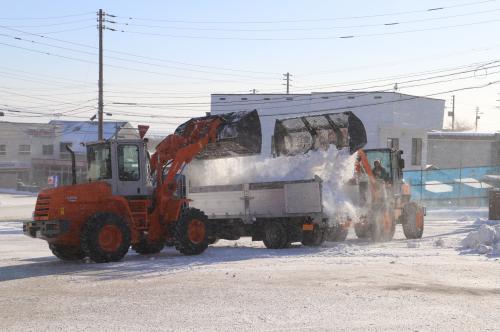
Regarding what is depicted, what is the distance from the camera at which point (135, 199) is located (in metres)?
14.8

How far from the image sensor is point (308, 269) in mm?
12477

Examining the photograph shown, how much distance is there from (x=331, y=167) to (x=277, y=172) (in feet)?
4.83

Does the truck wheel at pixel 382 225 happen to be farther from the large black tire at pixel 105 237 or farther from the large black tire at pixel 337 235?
the large black tire at pixel 105 237

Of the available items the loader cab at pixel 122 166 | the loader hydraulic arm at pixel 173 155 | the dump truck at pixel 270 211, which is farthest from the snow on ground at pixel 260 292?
the loader cab at pixel 122 166

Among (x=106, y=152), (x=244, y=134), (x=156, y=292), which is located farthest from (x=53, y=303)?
(x=244, y=134)

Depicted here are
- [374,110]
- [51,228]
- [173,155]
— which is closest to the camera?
[51,228]

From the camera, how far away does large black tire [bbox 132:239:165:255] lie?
51.9 feet

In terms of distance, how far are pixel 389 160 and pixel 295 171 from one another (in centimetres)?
497

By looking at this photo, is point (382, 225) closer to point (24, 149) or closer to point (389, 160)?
point (389, 160)

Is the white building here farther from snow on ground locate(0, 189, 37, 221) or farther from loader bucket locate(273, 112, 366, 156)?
loader bucket locate(273, 112, 366, 156)

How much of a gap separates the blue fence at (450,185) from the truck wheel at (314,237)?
74.3 ft

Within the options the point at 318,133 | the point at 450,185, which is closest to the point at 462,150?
the point at 450,185

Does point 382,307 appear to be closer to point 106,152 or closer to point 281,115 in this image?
point 106,152

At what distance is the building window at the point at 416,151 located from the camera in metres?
45.2
